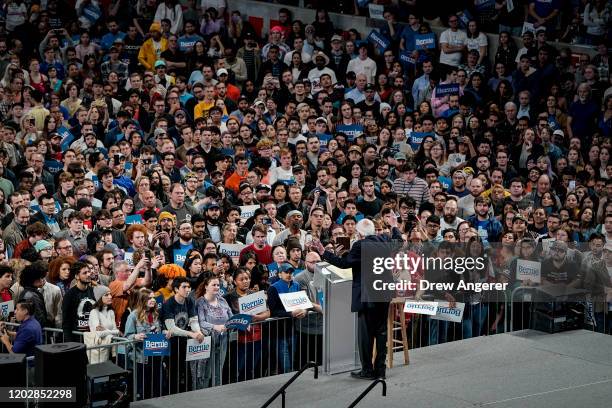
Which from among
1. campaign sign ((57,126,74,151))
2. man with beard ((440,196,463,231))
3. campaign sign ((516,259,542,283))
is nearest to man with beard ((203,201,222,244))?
man with beard ((440,196,463,231))

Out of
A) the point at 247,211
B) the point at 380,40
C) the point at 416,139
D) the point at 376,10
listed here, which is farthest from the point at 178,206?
the point at 376,10

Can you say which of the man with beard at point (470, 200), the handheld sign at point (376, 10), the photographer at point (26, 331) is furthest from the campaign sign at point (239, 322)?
the handheld sign at point (376, 10)

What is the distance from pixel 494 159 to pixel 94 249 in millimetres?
7815

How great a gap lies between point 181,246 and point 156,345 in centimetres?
277

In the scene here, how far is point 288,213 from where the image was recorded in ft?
52.9

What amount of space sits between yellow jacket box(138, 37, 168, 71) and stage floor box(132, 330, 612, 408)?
981 centimetres

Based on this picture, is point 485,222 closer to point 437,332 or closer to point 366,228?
point 437,332

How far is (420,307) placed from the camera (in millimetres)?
13641

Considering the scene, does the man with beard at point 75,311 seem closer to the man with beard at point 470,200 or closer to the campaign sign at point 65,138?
the campaign sign at point 65,138

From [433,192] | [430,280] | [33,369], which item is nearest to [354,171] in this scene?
[433,192]

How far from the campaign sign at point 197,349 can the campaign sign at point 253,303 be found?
586mm

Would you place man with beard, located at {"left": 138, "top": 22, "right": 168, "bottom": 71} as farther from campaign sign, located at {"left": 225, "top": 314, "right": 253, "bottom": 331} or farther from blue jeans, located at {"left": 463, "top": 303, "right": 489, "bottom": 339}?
campaign sign, located at {"left": 225, "top": 314, "right": 253, "bottom": 331}

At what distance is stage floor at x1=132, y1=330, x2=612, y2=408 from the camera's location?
12359 mm

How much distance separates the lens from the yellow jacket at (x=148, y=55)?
22172 mm
